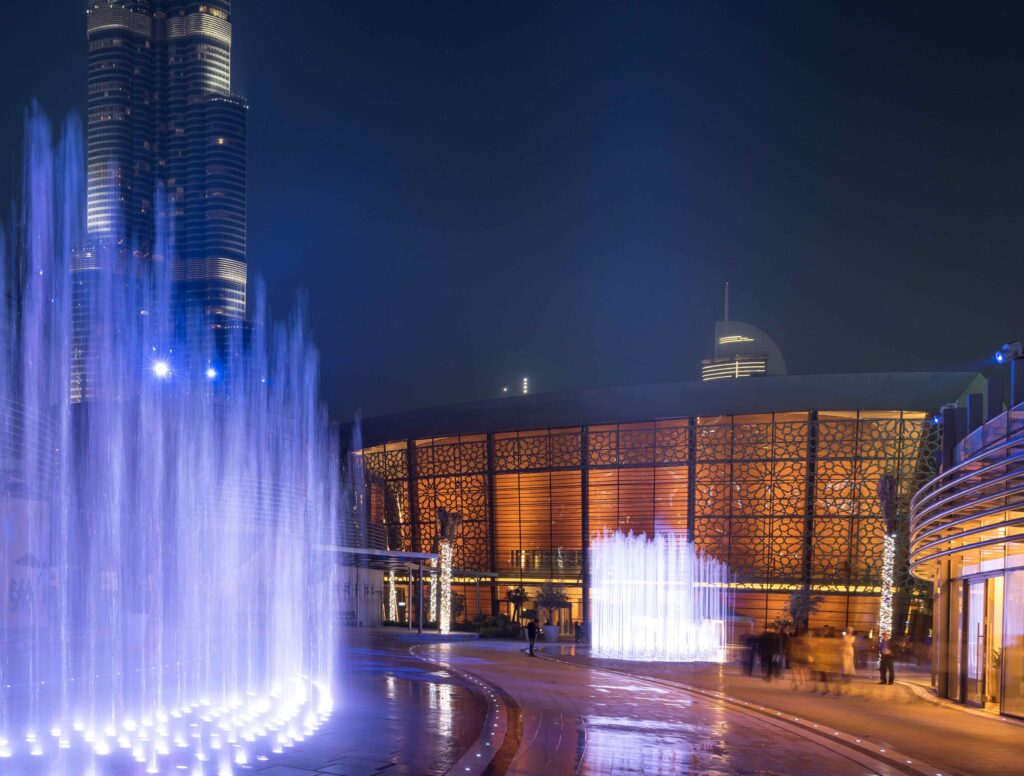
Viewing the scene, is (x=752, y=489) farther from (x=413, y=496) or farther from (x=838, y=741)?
(x=838, y=741)

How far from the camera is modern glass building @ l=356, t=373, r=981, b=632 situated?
4828 cm

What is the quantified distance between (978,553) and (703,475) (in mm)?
32611

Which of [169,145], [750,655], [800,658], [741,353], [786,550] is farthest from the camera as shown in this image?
[169,145]

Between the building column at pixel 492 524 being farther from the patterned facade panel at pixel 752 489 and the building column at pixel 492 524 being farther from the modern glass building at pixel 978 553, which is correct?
the modern glass building at pixel 978 553

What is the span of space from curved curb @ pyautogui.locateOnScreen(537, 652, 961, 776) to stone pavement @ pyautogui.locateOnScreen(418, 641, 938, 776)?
0.05 feet

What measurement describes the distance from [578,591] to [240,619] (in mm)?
22164

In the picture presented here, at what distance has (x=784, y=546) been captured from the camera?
4944cm

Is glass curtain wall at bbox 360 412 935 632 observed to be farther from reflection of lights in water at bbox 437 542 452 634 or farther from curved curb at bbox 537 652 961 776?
curved curb at bbox 537 652 961 776

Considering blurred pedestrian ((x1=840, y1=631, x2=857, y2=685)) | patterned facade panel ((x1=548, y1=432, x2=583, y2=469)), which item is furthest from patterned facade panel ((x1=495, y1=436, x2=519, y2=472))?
blurred pedestrian ((x1=840, y1=631, x2=857, y2=685))

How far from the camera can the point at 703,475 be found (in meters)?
51.1

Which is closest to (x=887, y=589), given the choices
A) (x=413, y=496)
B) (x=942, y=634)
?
(x=942, y=634)

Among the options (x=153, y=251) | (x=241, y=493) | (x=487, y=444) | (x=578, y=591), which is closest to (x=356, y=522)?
(x=487, y=444)

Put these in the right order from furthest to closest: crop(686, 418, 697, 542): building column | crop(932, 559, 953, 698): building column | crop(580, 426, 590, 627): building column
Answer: crop(580, 426, 590, 627): building column
crop(686, 418, 697, 542): building column
crop(932, 559, 953, 698): building column

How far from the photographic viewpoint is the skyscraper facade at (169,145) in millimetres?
163875
